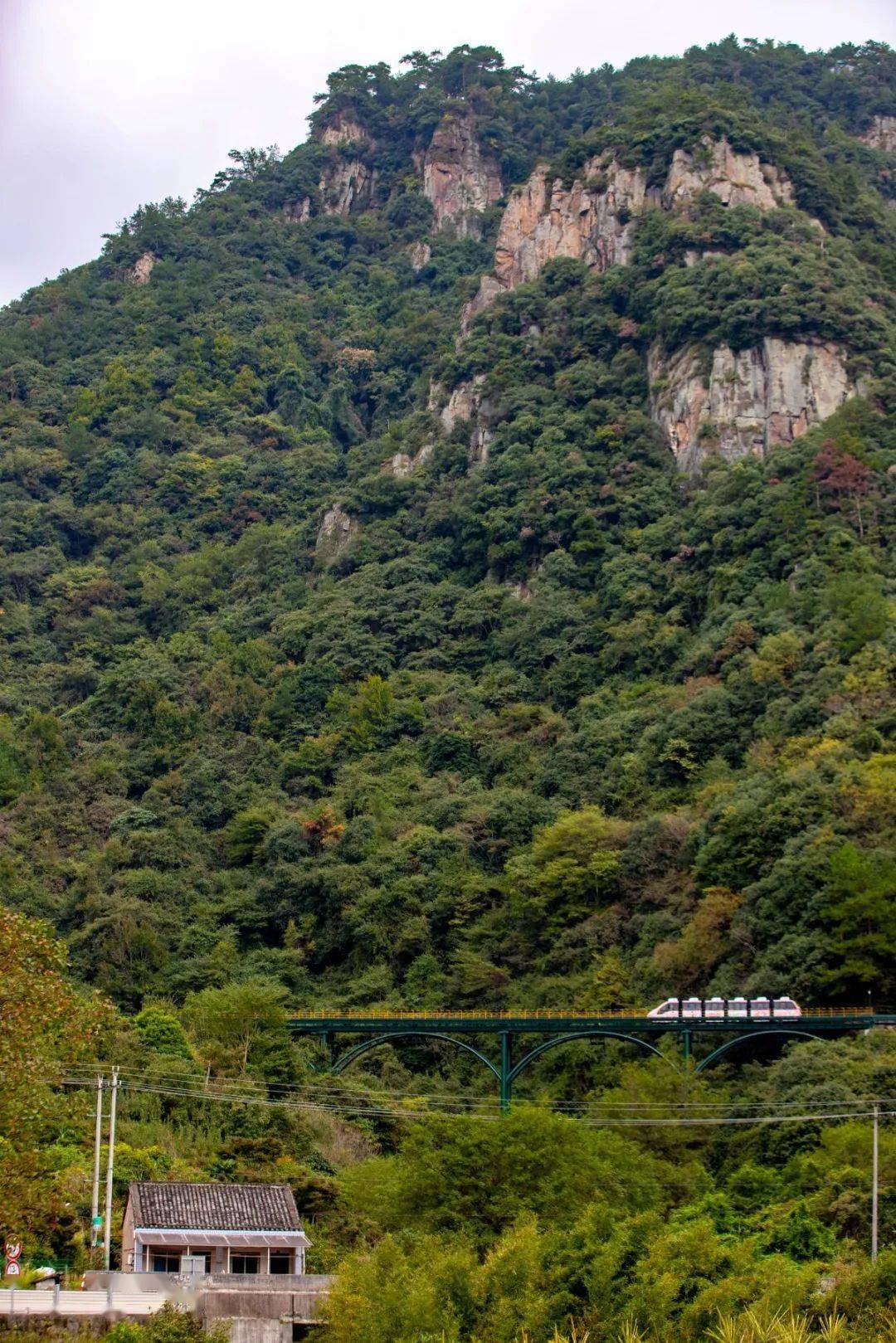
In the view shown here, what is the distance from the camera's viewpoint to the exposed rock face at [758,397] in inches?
4641

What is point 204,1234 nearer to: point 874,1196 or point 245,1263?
point 245,1263

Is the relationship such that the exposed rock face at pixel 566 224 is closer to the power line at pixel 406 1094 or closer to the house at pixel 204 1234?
the power line at pixel 406 1094

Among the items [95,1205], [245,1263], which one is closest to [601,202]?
[245,1263]

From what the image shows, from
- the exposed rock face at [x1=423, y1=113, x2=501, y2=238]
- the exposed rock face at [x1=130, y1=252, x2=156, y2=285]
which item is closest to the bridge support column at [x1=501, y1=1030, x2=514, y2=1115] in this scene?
the exposed rock face at [x1=130, y1=252, x2=156, y2=285]

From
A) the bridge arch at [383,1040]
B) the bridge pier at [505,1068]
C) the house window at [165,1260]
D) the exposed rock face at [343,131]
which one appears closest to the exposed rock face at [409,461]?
the bridge arch at [383,1040]

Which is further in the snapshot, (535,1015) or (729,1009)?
(535,1015)

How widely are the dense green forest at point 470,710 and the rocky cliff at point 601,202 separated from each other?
672 mm

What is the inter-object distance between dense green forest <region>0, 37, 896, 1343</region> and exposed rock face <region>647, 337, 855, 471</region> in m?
0.70

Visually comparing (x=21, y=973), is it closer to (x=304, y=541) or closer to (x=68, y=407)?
(x=304, y=541)

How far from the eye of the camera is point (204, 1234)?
51344 millimetres

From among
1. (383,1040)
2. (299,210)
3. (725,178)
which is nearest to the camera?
(383,1040)

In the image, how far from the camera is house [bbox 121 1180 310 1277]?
51250 mm

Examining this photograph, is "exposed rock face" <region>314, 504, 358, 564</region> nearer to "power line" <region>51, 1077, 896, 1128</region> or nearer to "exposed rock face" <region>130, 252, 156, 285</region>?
"exposed rock face" <region>130, 252, 156, 285</region>

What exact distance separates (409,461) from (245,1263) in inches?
3504
